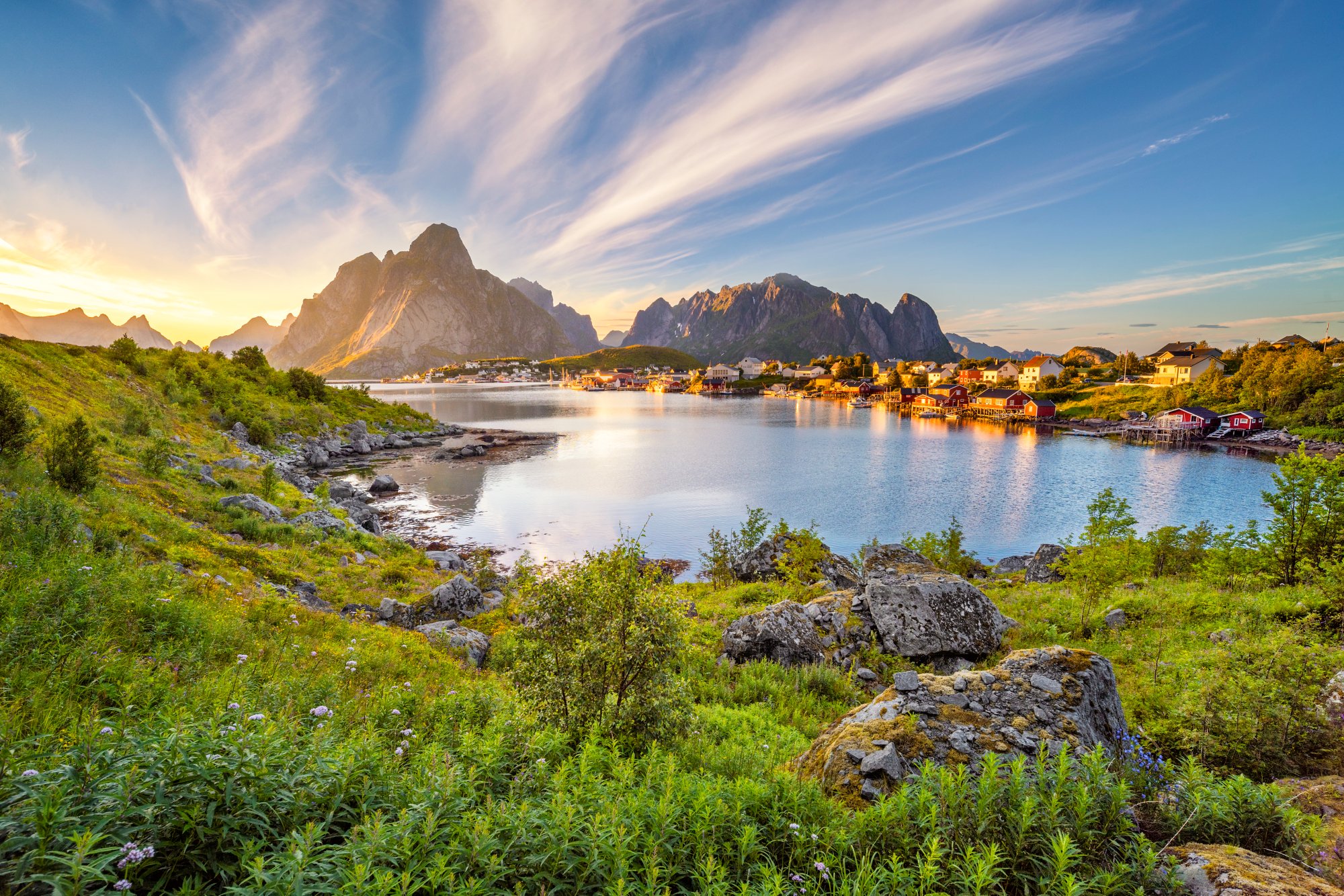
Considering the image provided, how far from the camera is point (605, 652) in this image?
721 centimetres

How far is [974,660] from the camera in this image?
13.0 metres

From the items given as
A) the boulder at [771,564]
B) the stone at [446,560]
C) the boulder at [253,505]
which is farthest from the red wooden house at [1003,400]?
the boulder at [253,505]

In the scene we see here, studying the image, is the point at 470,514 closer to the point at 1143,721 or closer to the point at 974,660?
the point at 974,660

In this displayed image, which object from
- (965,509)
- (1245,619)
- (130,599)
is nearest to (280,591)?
(130,599)

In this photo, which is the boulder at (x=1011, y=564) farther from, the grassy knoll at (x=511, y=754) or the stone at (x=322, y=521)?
the stone at (x=322, y=521)

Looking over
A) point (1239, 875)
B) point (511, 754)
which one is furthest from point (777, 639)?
point (1239, 875)

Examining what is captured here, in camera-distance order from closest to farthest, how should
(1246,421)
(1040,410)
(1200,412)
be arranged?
(1246,421)
(1200,412)
(1040,410)

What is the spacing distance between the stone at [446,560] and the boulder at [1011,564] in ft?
90.5

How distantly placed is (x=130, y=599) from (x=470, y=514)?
3010 centimetres

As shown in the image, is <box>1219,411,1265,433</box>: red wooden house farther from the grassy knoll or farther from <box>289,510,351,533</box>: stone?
<box>289,510,351,533</box>: stone

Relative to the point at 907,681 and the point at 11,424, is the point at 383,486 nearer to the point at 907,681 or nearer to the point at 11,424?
the point at 11,424

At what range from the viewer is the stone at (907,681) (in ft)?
25.2

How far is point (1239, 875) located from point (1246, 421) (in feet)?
400

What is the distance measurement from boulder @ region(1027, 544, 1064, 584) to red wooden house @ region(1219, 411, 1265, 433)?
94.7 meters
